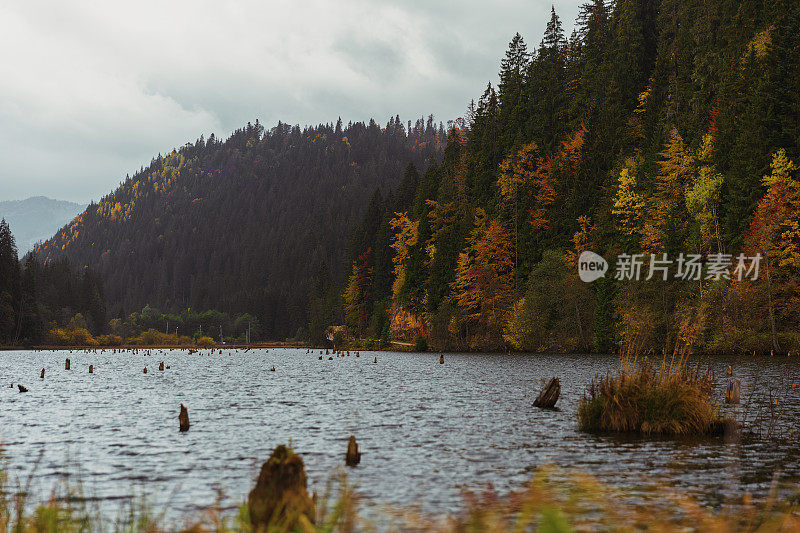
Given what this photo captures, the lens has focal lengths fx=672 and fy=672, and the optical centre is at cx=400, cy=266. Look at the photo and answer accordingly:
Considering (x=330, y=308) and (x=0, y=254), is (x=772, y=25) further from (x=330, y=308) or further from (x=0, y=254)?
(x=0, y=254)

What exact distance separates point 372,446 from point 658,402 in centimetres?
910

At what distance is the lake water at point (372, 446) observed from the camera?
14.8 meters

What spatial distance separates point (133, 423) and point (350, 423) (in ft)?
28.5

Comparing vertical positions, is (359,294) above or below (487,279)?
below

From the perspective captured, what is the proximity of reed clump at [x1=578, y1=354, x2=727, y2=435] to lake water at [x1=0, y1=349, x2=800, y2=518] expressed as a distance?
39.0 inches

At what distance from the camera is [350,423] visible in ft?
86.2

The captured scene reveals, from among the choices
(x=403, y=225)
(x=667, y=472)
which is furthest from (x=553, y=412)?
(x=403, y=225)

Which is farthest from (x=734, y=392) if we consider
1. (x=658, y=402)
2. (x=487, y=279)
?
(x=487, y=279)

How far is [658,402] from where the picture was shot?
69.5 ft

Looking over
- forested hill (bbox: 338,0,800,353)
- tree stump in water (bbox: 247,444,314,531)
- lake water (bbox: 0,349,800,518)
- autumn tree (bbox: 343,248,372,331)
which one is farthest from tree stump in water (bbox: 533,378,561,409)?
autumn tree (bbox: 343,248,372,331)

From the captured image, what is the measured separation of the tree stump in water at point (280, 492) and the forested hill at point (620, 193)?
31907mm

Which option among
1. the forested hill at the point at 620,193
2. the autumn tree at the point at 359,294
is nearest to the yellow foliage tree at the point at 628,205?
the forested hill at the point at 620,193

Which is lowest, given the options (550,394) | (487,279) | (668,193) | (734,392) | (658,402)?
(550,394)

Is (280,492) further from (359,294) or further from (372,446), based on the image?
(359,294)
